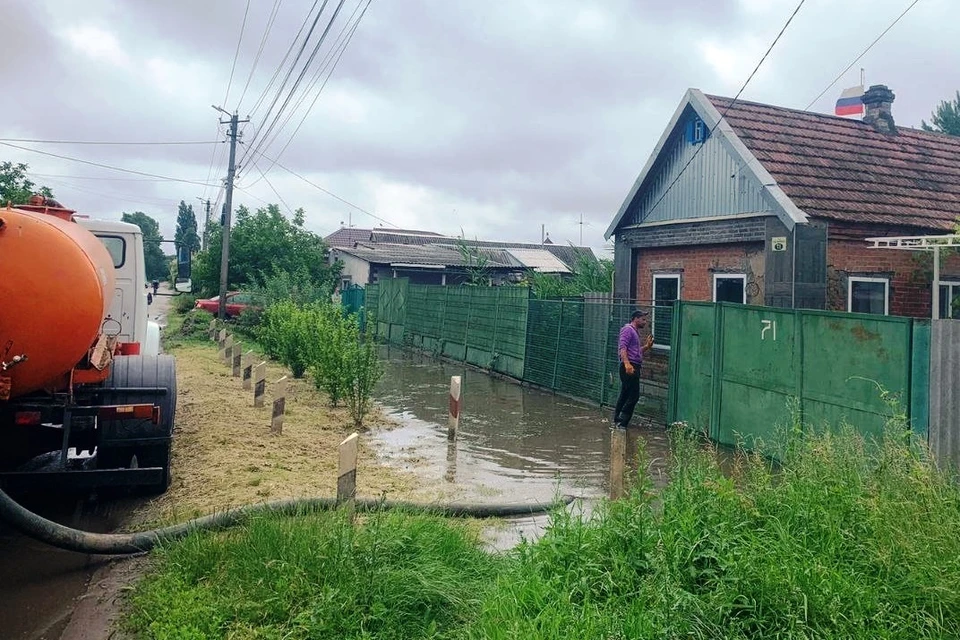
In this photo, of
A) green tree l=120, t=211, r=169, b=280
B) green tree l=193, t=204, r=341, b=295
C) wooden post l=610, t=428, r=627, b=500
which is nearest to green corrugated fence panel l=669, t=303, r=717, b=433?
wooden post l=610, t=428, r=627, b=500

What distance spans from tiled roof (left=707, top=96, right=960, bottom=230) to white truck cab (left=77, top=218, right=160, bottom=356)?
926cm

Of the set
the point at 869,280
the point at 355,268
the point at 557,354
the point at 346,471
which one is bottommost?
the point at 346,471

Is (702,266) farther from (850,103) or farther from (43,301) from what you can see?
(43,301)

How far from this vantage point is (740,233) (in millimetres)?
12664

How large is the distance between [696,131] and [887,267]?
13.3 ft

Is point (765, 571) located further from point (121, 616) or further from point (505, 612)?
point (121, 616)

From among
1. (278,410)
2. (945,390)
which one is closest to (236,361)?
(278,410)

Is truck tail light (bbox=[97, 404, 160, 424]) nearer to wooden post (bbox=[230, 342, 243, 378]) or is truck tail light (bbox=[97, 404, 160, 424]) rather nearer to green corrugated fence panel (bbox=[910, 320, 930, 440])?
green corrugated fence panel (bbox=[910, 320, 930, 440])

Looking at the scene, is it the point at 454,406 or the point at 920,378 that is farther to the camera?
the point at 454,406

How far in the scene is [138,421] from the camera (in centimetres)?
680

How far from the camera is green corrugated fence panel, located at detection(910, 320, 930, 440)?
7234 millimetres

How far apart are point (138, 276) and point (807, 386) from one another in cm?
782

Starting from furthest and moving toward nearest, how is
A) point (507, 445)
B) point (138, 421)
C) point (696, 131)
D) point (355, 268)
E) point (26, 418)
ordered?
point (355, 268)
point (696, 131)
point (507, 445)
point (138, 421)
point (26, 418)

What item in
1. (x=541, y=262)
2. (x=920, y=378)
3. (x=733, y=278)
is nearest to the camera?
(x=920, y=378)
